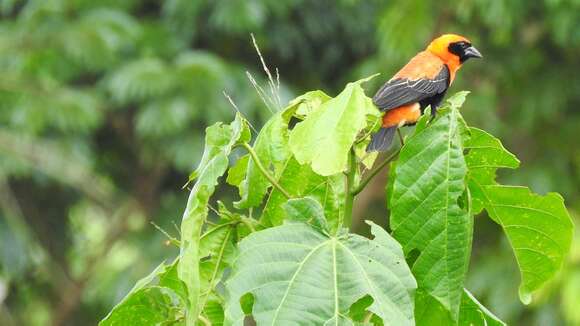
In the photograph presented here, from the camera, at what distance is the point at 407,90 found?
2.47 metres

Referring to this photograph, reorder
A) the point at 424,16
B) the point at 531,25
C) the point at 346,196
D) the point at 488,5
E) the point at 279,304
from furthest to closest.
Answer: the point at 531,25 < the point at 424,16 < the point at 488,5 < the point at 346,196 < the point at 279,304

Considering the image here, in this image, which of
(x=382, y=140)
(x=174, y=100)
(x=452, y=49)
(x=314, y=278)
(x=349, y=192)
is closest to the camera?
(x=314, y=278)

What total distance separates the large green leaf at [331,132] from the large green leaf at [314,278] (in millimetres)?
98

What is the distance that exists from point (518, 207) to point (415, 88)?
75 cm

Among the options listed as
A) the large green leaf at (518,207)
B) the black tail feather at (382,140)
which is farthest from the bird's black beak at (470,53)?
the large green leaf at (518,207)

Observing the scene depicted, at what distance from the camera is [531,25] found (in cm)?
844

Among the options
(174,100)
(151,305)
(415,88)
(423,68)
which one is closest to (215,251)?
(151,305)

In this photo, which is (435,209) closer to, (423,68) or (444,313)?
(444,313)

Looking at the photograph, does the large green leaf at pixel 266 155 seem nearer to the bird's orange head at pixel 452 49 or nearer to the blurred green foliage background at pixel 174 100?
the bird's orange head at pixel 452 49

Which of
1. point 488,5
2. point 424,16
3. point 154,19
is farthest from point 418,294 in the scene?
point 154,19

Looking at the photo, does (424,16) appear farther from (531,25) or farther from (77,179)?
(77,179)

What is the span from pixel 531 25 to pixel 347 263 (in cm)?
709

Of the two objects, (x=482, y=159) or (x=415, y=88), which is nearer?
(x=482, y=159)

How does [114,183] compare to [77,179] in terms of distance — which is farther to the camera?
[114,183]
